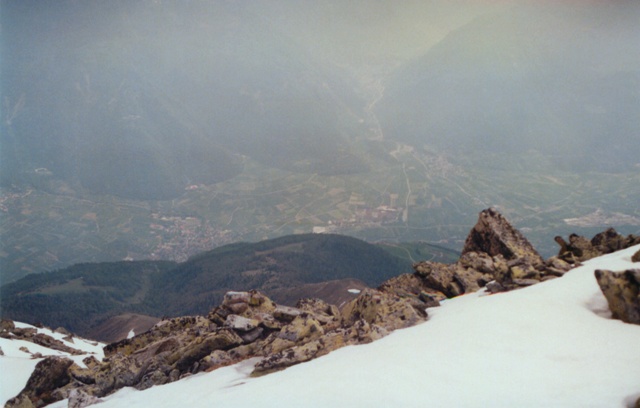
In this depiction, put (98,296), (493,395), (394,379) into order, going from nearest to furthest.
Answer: (493,395) < (394,379) < (98,296)

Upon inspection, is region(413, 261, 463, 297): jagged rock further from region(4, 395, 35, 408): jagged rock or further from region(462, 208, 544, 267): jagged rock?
region(4, 395, 35, 408): jagged rock

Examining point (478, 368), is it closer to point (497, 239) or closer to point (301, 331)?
point (301, 331)

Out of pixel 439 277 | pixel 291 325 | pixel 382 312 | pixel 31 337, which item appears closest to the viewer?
pixel 382 312

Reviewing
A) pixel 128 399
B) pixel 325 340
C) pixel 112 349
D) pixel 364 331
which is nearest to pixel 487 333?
pixel 364 331

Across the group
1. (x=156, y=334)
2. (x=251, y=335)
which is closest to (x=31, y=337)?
(x=156, y=334)

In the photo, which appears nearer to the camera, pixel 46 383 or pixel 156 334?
pixel 46 383

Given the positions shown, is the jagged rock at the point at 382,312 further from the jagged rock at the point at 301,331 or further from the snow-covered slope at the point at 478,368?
Result: the jagged rock at the point at 301,331

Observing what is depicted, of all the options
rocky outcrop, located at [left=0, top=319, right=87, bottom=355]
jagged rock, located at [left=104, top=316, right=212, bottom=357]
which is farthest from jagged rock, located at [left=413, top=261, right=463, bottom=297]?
rocky outcrop, located at [left=0, top=319, right=87, bottom=355]

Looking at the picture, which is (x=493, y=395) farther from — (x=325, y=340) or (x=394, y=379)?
(x=325, y=340)
